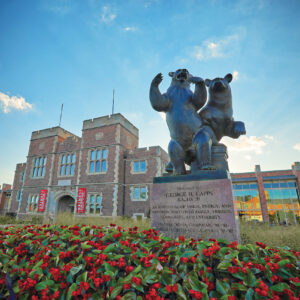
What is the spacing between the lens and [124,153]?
16766mm

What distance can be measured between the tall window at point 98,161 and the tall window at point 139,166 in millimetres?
2537

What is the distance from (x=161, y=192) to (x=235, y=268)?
6.13ft

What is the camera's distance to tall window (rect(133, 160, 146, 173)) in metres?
15.6

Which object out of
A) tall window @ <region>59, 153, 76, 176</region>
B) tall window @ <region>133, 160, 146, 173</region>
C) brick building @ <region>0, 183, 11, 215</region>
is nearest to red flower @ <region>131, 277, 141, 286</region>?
tall window @ <region>133, 160, 146, 173</region>

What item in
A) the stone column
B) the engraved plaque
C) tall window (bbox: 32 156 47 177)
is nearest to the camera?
the engraved plaque

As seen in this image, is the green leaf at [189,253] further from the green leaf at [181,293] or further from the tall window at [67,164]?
the tall window at [67,164]

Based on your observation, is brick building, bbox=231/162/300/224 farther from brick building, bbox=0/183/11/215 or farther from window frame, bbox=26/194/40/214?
brick building, bbox=0/183/11/215

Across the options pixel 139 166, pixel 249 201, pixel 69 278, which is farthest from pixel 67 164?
pixel 249 201

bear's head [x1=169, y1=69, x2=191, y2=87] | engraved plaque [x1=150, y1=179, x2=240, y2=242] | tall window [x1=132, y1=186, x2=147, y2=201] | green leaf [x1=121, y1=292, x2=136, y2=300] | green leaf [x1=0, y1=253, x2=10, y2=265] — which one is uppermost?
bear's head [x1=169, y1=69, x2=191, y2=87]

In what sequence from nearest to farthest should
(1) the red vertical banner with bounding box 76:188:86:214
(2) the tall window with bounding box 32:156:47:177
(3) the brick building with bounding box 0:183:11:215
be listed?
(1) the red vertical banner with bounding box 76:188:86:214 → (2) the tall window with bounding box 32:156:47:177 → (3) the brick building with bounding box 0:183:11:215

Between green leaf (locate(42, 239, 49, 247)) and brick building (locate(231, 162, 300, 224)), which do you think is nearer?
green leaf (locate(42, 239, 49, 247))

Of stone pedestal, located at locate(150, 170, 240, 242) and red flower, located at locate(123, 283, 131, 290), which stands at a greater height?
stone pedestal, located at locate(150, 170, 240, 242)

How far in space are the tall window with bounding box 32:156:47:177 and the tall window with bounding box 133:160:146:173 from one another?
992cm

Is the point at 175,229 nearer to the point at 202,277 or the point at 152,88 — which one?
the point at 202,277
